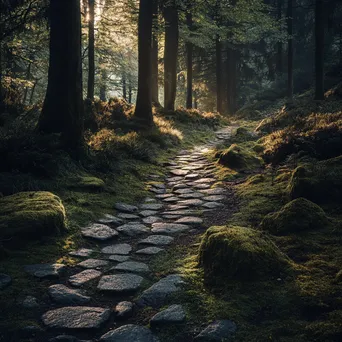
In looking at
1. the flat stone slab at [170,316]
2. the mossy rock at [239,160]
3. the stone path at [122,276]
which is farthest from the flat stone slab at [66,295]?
the mossy rock at [239,160]

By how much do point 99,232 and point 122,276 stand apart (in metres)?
1.50

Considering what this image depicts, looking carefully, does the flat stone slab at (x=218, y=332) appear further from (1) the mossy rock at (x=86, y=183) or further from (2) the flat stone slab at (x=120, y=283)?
(1) the mossy rock at (x=86, y=183)

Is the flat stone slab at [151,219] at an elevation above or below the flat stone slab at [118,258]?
above

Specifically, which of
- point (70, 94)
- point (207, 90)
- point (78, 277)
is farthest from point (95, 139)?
point (207, 90)

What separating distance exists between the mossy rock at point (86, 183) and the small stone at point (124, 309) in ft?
Result: 13.2

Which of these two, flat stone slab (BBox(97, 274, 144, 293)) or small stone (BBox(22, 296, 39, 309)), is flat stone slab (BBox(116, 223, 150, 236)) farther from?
small stone (BBox(22, 296, 39, 309))

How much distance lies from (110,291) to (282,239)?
7.08ft

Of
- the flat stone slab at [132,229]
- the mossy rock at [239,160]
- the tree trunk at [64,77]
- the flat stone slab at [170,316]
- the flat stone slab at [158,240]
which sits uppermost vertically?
the tree trunk at [64,77]

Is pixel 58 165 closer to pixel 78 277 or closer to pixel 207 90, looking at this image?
pixel 78 277

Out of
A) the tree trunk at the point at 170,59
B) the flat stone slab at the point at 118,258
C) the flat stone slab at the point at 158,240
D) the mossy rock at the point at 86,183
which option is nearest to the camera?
the flat stone slab at the point at 118,258

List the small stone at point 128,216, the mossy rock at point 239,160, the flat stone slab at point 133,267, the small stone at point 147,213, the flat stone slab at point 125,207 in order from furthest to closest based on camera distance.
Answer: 1. the mossy rock at point 239,160
2. the flat stone slab at point 125,207
3. the small stone at point 147,213
4. the small stone at point 128,216
5. the flat stone slab at point 133,267

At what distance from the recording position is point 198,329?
9.59 ft

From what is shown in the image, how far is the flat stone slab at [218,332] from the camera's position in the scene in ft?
9.07

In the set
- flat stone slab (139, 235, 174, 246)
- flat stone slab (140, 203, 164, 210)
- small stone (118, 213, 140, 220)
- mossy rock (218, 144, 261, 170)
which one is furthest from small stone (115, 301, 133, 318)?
mossy rock (218, 144, 261, 170)
